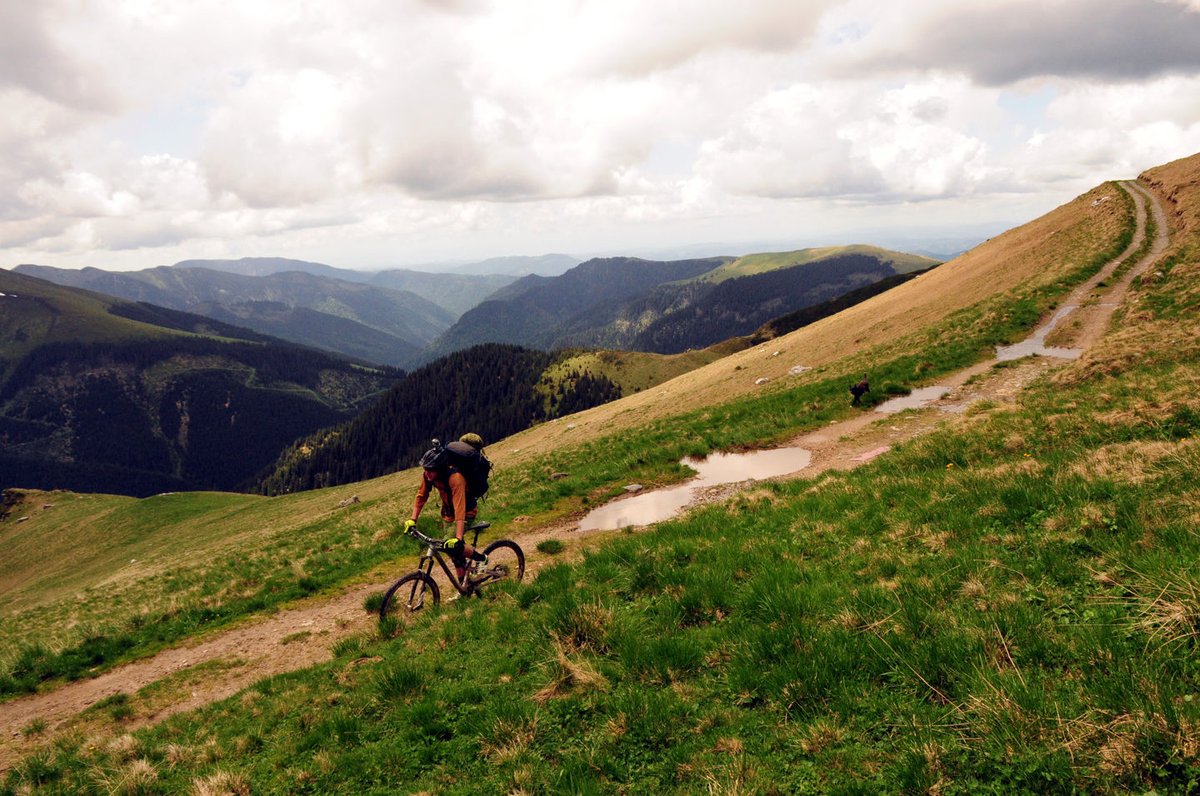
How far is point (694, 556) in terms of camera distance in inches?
385

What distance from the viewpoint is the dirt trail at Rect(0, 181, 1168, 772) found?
9820 millimetres

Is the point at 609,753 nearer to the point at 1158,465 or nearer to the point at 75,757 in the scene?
the point at 75,757

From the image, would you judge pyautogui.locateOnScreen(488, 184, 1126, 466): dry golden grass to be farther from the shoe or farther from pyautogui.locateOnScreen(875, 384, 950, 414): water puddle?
the shoe

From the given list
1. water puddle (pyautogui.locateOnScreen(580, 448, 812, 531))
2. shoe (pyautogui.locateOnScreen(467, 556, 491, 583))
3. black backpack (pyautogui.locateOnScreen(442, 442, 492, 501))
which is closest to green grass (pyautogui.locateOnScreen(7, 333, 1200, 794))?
shoe (pyautogui.locateOnScreen(467, 556, 491, 583))

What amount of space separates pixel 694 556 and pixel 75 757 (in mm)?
10333

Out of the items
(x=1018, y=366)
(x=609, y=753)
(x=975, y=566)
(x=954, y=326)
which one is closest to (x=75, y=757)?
(x=609, y=753)

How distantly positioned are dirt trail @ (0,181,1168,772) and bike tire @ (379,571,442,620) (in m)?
0.63

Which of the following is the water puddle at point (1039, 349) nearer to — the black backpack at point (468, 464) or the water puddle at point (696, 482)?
the water puddle at point (696, 482)

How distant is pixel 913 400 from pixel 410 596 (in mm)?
22973

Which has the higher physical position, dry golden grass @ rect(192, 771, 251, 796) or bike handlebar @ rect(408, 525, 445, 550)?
bike handlebar @ rect(408, 525, 445, 550)

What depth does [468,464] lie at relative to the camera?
10.6 meters

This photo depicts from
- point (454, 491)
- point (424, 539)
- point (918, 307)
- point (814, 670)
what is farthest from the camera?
point (918, 307)

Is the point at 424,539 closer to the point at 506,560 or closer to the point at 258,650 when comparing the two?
the point at 506,560

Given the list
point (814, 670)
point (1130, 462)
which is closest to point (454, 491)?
point (814, 670)
